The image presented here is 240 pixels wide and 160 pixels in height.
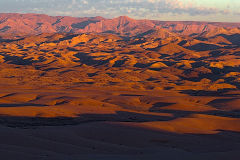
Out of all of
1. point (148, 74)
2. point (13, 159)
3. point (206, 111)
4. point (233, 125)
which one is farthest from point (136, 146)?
point (148, 74)

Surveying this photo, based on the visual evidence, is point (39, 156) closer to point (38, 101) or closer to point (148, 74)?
point (38, 101)

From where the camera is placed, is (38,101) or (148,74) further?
(148,74)

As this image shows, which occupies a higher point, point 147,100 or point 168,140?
point 168,140

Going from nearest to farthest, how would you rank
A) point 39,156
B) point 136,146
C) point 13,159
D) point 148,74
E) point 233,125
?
point 13,159 → point 39,156 → point 136,146 → point 233,125 → point 148,74

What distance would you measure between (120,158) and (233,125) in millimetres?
21538

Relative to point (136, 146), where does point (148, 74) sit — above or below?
below

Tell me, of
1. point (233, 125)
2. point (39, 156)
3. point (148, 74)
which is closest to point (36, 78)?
point (148, 74)

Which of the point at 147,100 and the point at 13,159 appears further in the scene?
the point at 147,100

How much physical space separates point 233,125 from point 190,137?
10069 mm

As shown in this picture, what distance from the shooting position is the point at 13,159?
1503cm

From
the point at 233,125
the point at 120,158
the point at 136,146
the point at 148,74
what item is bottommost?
the point at 148,74

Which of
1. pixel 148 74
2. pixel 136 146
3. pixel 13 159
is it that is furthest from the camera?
pixel 148 74

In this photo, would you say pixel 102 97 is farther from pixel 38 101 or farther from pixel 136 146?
pixel 136 146

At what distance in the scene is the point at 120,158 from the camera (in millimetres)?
16938
